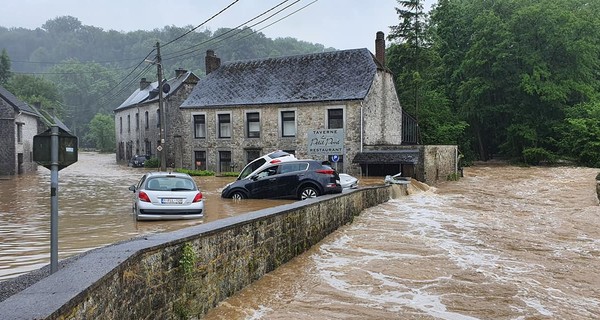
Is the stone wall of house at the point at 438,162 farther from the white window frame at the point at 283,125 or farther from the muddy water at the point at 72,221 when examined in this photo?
the muddy water at the point at 72,221

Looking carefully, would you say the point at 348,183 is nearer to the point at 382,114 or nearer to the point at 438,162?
the point at 438,162

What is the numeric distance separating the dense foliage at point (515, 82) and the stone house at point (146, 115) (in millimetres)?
21143

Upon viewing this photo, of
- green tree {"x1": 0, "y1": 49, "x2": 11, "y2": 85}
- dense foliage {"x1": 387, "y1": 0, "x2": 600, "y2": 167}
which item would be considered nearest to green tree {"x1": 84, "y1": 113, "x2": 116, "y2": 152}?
green tree {"x1": 0, "y1": 49, "x2": 11, "y2": 85}

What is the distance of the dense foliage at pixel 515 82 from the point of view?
43.2 m

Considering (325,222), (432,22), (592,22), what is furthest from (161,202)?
(432,22)

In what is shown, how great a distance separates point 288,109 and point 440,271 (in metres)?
23.8

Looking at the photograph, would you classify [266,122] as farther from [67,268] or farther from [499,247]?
[67,268]

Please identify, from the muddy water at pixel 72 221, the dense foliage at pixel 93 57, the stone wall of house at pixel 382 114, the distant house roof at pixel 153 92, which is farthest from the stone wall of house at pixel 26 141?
the dense foliage at pixel 93 57

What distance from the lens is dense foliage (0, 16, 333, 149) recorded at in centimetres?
9050

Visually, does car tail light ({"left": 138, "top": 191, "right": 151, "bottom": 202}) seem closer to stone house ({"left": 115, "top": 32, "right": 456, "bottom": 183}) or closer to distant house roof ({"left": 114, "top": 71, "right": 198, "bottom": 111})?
stone house ({"left": 115, "top": 32, "right": 456, "bottom": 183})

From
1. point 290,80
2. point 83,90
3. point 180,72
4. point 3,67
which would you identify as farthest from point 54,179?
point 83,90

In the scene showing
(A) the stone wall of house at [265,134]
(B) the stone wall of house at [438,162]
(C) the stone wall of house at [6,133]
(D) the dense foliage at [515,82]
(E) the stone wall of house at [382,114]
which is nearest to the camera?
(B) the stone wall of house at [438,162]

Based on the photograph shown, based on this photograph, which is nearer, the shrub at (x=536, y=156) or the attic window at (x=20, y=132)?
the attic window at (x=20, y=132)

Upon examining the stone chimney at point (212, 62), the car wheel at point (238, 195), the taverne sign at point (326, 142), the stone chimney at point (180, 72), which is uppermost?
the stone chimney at point (180, 72)
